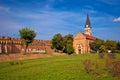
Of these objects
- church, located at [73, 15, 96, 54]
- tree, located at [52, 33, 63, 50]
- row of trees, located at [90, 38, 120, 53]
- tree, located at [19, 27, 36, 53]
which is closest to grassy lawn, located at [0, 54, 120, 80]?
tree, located at [19, 27, 36, 53]

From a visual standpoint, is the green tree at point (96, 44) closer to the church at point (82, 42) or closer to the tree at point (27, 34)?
the church at point (82, 42)

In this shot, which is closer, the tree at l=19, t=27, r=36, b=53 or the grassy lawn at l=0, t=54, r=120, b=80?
the grassy lawn at l=0, t=54, r=120, b=80

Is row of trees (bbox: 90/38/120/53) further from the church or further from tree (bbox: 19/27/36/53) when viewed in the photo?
tree (bbox: 19/27/36/53)

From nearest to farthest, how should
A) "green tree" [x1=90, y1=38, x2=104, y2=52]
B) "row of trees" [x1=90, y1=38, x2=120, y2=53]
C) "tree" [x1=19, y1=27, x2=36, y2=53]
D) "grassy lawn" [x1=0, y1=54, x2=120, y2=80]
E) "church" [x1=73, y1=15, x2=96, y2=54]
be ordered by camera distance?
1. "grassy lawn" [x1=0, y1=54, x2=120, y2=80]
2. "tree" [x1=19, y1=27, x2=36, y2=53]
3. "row of trees" [x1=90, y1=38, x2=120, y2=53]
4. "green tree" [x1=90, y1=38, x2=104, y2=52]
5. "church" [x1=73, y1=15, x2=96, y2=54]

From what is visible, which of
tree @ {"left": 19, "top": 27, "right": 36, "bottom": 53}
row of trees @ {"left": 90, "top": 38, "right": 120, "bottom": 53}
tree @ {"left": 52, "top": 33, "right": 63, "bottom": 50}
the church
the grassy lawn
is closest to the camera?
the grassy lawn

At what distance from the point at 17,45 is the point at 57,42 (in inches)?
607

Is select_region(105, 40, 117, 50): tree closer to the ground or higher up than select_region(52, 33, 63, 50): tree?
closer to the ground

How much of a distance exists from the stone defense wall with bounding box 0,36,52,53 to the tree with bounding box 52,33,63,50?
11.8 ft

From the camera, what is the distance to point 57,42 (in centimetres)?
6241

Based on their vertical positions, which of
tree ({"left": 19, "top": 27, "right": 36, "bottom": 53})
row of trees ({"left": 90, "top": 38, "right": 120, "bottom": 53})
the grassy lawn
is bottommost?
the grassy lawn

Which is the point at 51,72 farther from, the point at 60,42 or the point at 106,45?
the point at 60,42

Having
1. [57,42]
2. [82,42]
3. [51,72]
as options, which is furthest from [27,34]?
[51,72]

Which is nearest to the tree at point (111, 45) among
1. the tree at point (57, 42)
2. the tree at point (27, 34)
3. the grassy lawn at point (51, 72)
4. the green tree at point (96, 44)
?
the green tree at point (96, 44)

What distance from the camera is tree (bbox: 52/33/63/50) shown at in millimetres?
62478
